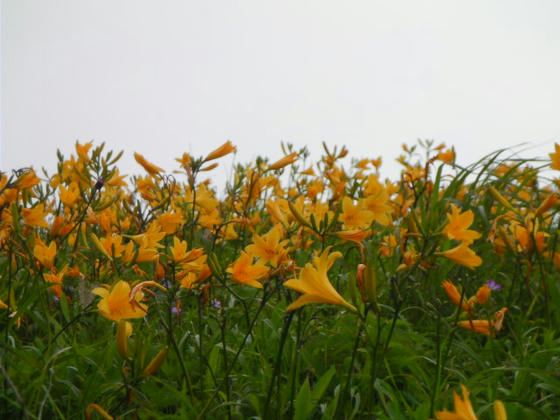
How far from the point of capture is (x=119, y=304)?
51.6 inches

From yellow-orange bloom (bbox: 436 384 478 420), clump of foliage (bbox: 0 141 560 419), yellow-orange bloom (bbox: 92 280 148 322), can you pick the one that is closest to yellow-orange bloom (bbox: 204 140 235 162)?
clump of foliage (bbox: 0 141 560 419)

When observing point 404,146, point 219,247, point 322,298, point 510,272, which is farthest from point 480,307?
point 404,146

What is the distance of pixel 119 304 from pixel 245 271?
0.36m

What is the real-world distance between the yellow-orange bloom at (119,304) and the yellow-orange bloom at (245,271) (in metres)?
0.28

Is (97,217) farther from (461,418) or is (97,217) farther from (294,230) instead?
(461,418)

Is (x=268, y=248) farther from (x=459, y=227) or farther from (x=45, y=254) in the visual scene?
(x=45, y=254)

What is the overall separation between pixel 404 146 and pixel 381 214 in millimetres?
3857

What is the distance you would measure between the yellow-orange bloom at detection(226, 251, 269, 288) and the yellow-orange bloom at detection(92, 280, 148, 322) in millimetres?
275

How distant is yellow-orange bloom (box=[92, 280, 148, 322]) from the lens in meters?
1.27

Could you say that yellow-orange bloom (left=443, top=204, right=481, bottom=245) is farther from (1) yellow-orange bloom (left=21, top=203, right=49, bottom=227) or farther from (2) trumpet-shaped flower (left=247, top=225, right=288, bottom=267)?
(1) yellow-orange bloom (left=21, top=203, right=49, bottom=227)

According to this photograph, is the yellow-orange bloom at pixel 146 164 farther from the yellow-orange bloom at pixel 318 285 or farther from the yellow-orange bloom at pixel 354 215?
the yellow-orange bloom at pixel 318 285

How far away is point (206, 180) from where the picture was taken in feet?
12.3

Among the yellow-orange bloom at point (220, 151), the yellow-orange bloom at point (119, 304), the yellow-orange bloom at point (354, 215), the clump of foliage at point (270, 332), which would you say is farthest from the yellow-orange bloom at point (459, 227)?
the yellow-orange bloom at point (220, 151)

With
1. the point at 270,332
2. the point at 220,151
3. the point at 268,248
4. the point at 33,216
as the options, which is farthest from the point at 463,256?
the point at 33,216
